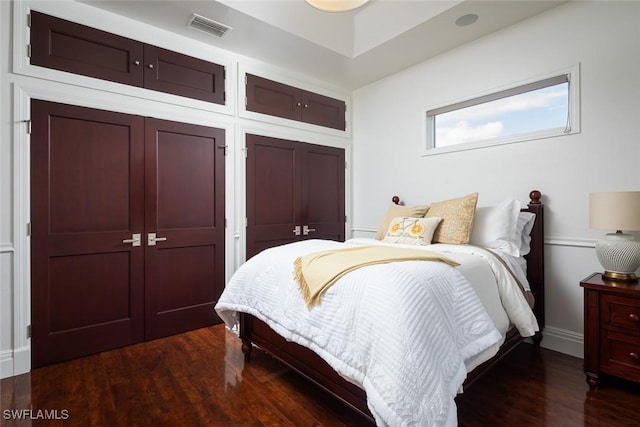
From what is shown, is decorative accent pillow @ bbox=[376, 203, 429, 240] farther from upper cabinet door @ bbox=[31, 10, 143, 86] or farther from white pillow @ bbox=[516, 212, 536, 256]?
upper cabinet door @ bbox=[31, 10, 143, 86]

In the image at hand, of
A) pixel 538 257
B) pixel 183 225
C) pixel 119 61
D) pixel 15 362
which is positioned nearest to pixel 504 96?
pixel 538 257

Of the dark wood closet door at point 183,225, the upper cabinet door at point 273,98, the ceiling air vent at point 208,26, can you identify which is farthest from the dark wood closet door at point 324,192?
the ceiling air vent at point 208,26

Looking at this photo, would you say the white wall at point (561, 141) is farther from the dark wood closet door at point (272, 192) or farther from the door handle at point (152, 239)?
the door handle at point (152, 239)

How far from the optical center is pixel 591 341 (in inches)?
80.7

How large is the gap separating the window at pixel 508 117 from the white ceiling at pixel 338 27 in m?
0.59

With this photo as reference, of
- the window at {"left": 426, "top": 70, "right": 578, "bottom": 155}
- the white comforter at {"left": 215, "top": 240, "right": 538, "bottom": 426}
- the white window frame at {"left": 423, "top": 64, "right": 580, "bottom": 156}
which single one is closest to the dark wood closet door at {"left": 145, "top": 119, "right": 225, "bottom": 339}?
the white comforter at {"left": 215, "top": 240, "right": 538, "bottom": 426}

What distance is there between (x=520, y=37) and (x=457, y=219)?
68.0 inches

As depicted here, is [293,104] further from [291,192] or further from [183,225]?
[183,225]

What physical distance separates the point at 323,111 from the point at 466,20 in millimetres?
1826

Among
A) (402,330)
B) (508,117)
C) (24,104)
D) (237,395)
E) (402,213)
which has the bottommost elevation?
(237,395)

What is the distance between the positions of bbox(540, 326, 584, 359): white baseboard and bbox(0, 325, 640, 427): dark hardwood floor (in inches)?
4.1

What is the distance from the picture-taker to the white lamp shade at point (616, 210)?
75.4 inches

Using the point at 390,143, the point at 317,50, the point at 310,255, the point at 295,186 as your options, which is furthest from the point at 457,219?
the point at 317,50

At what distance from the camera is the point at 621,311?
1940 millimetres
